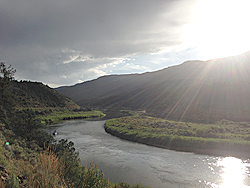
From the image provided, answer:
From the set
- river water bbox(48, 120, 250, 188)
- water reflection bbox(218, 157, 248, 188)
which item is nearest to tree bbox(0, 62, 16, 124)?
river water bbox(48, 120, 250, 188)

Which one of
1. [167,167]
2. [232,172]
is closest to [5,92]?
[167,167]

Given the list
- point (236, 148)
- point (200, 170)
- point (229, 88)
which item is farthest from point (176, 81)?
point (200, 170)

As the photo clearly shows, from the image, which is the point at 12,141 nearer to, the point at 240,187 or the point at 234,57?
the point at 240,187

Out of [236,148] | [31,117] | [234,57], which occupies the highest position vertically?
[234,57]

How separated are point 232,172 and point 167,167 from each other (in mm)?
6708

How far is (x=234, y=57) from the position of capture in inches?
Answer: 6260

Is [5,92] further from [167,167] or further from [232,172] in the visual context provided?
[232,172]

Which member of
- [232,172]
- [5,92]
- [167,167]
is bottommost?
[232,172]

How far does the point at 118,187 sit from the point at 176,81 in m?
135

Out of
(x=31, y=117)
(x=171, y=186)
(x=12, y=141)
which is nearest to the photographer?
(x=12, y=141)

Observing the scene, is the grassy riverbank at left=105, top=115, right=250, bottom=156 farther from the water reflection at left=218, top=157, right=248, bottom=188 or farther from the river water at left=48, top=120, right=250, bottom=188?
the water reflection at left=218, top=157, right=248, bottom=188

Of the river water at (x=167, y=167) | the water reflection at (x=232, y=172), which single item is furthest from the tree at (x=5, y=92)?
the water reflection at (x=232, y=172)

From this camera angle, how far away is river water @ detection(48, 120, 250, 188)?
50.0 feet

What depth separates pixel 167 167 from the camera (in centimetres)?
1859
